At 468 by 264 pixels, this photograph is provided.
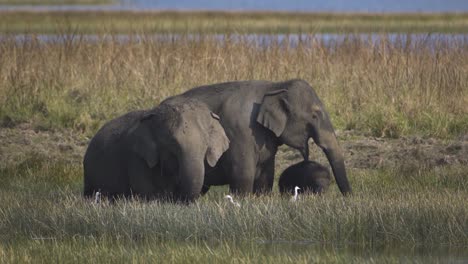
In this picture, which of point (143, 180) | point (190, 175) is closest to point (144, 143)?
point (143, 180)

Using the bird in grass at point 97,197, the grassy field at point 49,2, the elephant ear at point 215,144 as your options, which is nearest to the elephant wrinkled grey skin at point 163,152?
the elephant ear at point 215,144

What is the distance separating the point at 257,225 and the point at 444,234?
4.73 feet

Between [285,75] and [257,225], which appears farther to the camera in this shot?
[285,75]

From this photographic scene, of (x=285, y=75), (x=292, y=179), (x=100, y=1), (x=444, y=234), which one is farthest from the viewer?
(x=100, y=1)

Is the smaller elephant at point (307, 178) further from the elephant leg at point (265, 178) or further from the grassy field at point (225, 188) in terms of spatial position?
the grassy field at point (225, 188)

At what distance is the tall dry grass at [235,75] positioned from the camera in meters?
16.3

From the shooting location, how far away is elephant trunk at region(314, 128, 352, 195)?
12.1m

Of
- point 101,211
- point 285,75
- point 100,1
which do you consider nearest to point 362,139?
point 285,75

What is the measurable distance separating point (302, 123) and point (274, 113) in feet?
0.92

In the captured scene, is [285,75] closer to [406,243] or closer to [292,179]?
[292,179]

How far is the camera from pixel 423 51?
60.1 ft

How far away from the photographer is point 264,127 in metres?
12.1

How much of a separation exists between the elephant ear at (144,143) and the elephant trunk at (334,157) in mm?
1540

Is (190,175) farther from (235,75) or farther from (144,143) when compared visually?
(235,75)
